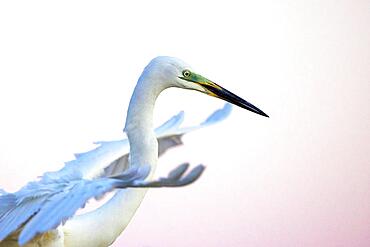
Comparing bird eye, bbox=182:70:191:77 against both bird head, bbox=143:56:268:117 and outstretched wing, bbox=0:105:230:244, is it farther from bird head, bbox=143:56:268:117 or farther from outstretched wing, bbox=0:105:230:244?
outstretched wing, bbox=0:105:230:244

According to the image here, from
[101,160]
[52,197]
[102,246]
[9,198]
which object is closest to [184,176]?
[52,197]

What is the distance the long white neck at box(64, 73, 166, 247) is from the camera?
1.46m

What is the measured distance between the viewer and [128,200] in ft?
4.83

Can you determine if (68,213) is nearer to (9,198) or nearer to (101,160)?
(9,198)

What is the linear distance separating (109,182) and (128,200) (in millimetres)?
386

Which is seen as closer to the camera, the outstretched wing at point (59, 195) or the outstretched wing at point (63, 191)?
the outstretched wing at point (59, 195)

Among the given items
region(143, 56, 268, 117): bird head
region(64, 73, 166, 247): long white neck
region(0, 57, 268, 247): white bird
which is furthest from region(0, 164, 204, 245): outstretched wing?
region(143, 56, 268, 117): bird head

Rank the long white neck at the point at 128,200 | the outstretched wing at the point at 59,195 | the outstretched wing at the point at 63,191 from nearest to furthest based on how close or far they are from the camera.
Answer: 1. the outstretched wing at the point at 59,195
2. the outstretched wing at the point at 63,191
3. the long white neck at the point at 128,200

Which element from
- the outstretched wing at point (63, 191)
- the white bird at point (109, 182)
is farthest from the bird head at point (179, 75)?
the outstretched wing at point (63, 191)

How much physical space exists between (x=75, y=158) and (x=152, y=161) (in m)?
0.31

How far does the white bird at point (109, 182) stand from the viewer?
1.10 metres

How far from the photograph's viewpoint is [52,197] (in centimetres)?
121

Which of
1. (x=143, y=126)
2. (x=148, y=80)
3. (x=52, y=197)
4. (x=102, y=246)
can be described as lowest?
(x=102, y=246)

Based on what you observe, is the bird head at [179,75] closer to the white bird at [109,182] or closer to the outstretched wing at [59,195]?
the white bird at [109,182]
